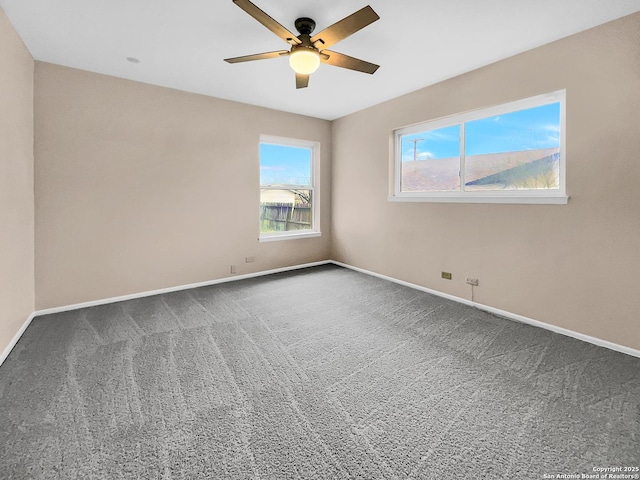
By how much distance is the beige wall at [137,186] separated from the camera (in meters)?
3.18

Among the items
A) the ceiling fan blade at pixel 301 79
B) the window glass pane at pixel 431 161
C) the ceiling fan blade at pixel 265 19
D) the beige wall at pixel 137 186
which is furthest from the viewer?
the window glass pane at pixel 431 161

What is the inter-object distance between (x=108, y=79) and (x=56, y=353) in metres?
2.90

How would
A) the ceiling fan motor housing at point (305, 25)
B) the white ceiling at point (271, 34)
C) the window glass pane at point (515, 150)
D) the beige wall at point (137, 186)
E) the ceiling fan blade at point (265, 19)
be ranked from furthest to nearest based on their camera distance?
the beige wall at point (137, 186)
the window glass pane at point (515, 150)
the ceiling fan motor housing at point (305, 25)
the white ceiling at point (271, 34)
the ceiling fan blade at point (265, 19)

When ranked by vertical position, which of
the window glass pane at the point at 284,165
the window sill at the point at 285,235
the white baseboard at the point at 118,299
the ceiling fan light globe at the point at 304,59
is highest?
the ceiling fan light globe at the point at 304,59

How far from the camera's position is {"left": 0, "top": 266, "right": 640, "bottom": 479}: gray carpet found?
1.41m

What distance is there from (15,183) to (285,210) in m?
3.25

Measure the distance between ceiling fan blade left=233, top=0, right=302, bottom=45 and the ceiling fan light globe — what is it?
0.07 meters

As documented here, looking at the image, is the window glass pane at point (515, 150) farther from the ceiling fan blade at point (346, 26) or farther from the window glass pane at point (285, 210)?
the window glass pane at point (285, 210)

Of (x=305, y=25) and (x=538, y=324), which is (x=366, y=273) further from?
(x=305, y=25)

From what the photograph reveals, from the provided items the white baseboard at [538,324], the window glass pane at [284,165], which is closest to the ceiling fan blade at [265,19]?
the window glass pane at [284,165]

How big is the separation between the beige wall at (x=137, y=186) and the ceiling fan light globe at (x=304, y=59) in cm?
222

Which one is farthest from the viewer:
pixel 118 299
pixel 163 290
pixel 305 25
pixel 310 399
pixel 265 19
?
pixel 163 290

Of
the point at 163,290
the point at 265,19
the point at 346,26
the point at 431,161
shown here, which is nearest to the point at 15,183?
the point at 163,290

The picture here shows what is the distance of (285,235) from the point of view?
5043 mm
